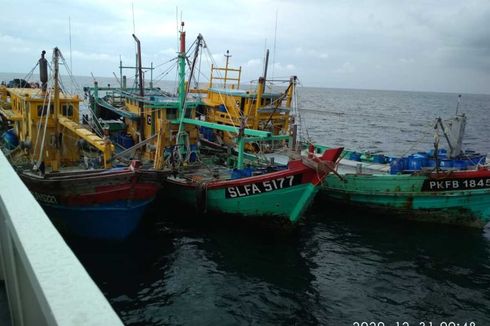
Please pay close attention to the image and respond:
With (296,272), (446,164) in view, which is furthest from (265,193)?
(446,164)

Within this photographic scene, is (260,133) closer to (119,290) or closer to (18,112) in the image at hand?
(119,290)

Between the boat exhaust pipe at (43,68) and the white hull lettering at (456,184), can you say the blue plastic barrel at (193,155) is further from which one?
the white hull lettering at (456,184)

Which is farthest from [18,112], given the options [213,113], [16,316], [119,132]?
[16,316]

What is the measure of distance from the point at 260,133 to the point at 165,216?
615cm

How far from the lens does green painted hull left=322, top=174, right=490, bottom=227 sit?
1794 cm

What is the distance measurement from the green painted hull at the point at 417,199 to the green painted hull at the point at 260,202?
15.5 feet

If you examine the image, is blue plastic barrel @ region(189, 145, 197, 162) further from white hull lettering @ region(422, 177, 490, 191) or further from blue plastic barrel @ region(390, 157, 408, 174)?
white hull lettering @ region(422, 177, 490, 191)

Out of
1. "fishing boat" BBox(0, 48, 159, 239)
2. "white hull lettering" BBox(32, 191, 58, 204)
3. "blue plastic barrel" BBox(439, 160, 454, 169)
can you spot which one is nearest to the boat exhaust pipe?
"fishing boat" BBox(0, 48, 159, 239)

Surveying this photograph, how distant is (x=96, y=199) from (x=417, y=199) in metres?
13.9

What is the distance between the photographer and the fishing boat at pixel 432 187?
17703 mm

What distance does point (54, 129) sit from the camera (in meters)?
17.7

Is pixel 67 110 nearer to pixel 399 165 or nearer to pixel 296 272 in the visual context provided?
pixel 296 272

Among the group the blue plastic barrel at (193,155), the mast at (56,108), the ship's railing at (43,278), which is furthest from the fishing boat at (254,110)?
the ship's railing at (43,278)

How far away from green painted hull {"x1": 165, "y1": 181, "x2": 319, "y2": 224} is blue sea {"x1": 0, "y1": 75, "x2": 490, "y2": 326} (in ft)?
2.61
